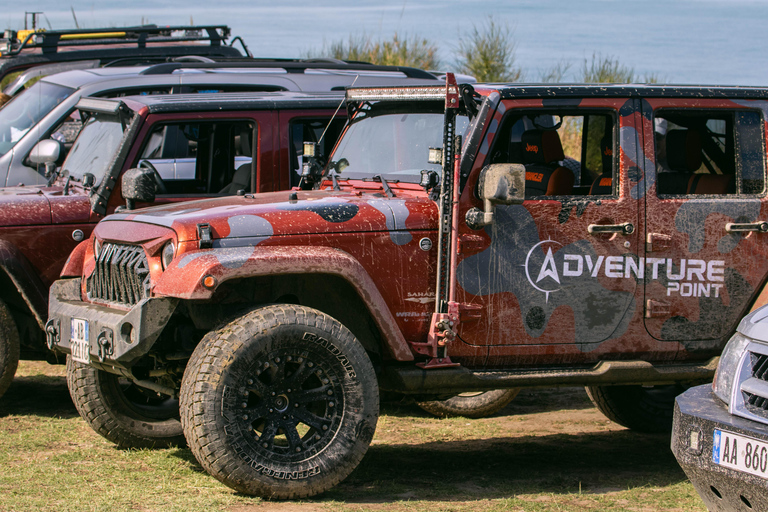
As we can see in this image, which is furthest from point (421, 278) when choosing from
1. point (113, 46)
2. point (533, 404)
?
point (113, 46)

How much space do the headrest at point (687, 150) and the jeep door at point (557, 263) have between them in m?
0.55

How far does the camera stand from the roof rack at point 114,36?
39.3ft

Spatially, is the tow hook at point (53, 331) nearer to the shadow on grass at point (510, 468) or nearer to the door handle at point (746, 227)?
the shadow on grass at point (510, 468)

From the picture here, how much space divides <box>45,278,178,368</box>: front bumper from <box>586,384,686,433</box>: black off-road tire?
3.38 m

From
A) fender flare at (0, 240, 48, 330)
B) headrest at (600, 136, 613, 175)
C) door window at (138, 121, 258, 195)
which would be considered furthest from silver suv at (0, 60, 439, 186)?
headrest at (600, 136, 613, 175)

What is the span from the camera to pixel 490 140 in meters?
5.36

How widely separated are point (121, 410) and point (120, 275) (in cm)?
105

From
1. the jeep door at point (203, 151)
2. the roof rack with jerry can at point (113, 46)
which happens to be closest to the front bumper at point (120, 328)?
the jeep door at point (203, 151)

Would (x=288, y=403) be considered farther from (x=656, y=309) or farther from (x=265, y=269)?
(x=656, y=309)

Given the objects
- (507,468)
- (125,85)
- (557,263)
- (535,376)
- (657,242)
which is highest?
(125,85)

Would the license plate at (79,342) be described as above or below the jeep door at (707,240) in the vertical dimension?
below

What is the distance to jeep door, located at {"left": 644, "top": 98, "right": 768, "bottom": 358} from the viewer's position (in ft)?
18.3

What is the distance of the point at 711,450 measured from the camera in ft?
13.1

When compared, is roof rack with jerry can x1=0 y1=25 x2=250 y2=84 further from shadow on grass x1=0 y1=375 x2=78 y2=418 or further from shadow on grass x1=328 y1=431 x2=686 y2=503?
shadow on grass x1=328 y1=431 x2=686 y2=503
